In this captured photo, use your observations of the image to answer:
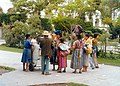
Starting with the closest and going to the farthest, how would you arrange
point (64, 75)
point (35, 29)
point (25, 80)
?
point (25, 80) → point (64, 75) → point (35, 29)

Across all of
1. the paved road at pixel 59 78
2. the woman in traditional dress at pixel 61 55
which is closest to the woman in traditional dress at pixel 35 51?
the paved road at pixel 59 78

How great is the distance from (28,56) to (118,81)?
3983 mm

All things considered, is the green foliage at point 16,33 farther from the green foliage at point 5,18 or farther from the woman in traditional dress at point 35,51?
the woman in traditional dress at point 35,51

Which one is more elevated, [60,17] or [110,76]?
[60,17]

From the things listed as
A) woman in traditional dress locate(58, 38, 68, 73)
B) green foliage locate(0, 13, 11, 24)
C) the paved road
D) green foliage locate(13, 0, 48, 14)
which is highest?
green foliage locate(13, 0, 48, 14)

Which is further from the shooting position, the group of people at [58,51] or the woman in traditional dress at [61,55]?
the woman in traditional dress at [61,55]

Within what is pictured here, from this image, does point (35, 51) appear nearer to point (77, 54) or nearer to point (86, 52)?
point (77, 54)

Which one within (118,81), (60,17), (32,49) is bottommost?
(118,81)

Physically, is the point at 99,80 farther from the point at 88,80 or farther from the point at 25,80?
the point at 25,80

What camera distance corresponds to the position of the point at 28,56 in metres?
15.4

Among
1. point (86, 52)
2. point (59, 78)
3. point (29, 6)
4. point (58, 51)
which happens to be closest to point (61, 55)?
point (58, 51)

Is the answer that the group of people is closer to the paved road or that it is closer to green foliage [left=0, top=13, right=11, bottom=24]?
the paved road

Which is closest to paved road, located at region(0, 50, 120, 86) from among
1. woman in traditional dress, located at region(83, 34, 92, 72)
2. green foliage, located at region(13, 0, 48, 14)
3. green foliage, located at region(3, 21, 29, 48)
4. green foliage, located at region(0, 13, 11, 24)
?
woman in traditional dress, located at region(83, 34, 92, 72)

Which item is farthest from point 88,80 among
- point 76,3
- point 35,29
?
point 35,29
